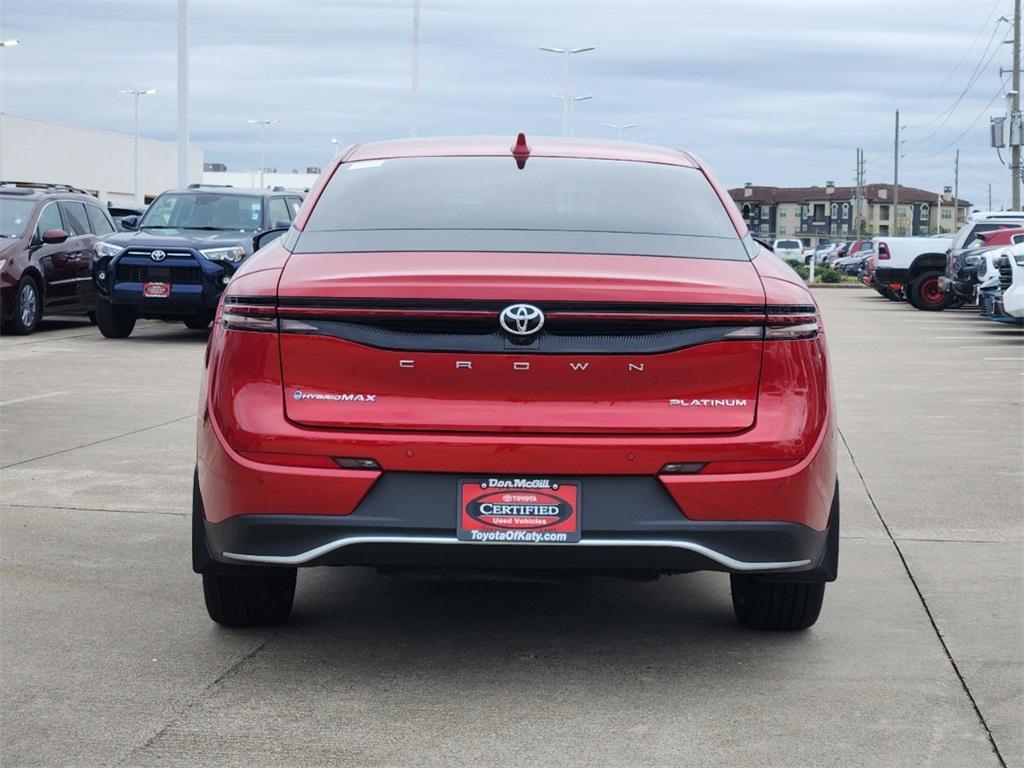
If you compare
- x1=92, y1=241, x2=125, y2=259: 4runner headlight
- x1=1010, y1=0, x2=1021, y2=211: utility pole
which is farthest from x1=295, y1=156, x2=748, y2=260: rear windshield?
x1=1010, y1=0, x2=1021, y2=211: utility pole

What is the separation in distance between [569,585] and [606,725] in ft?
6.08

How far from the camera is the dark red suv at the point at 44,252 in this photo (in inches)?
725

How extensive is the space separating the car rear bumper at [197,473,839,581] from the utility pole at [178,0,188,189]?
88.6 ft

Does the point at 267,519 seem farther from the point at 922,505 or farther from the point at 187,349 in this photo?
the point at 187,349

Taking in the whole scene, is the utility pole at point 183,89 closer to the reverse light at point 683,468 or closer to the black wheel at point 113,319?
the black wheel at point 113,319

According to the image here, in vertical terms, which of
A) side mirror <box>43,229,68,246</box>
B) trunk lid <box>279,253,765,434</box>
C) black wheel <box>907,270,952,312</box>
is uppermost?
trunk lid <box>279,253,765,434</box>

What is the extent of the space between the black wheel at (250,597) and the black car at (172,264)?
12.4 m

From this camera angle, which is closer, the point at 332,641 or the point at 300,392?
the point at 300,392

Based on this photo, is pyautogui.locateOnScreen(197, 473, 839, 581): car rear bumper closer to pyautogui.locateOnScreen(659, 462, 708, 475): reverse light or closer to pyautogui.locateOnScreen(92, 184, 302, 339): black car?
Answer: pyautogui.locateOnScreen(659, 462, 708, 475): reverse light

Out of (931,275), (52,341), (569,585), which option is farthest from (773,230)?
(569,585)

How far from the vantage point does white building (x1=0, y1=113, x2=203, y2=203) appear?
3113 inches

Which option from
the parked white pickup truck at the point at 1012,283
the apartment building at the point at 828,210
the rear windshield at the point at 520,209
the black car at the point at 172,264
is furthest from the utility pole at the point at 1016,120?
the apartment building at the point at 828,210

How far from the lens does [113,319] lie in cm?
1856

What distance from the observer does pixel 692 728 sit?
4270mm
